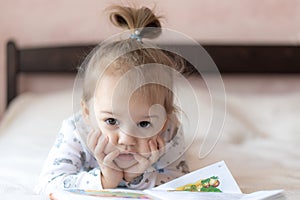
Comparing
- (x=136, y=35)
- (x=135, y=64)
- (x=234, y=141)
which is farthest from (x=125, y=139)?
(x=234, y=141)

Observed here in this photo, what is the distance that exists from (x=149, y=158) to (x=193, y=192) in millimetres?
125

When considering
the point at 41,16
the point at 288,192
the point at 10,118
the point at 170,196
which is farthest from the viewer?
the point at 41,16

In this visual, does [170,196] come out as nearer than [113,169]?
Yes

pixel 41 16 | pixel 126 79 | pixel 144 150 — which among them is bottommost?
pixel 144 150

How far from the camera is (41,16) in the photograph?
2178 mm

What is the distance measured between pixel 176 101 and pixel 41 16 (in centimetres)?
132

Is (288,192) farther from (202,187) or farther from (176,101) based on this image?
(176,101)

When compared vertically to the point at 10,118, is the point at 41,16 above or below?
above

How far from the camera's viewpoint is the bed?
124 centimetres

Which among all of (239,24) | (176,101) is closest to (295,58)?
(239,24)

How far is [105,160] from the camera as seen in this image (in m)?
0.97

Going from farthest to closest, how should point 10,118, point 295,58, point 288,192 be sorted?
point 295,58, point 10,118, point 288,192

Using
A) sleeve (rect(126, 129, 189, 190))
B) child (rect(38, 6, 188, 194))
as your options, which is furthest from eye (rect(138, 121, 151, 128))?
sleeve (rect(126, 129, 189, 190))

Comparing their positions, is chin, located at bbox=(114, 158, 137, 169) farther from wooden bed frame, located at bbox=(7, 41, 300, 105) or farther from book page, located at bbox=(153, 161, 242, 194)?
wooden bed frame, located at bbox=(7, 41, 300, 105)
